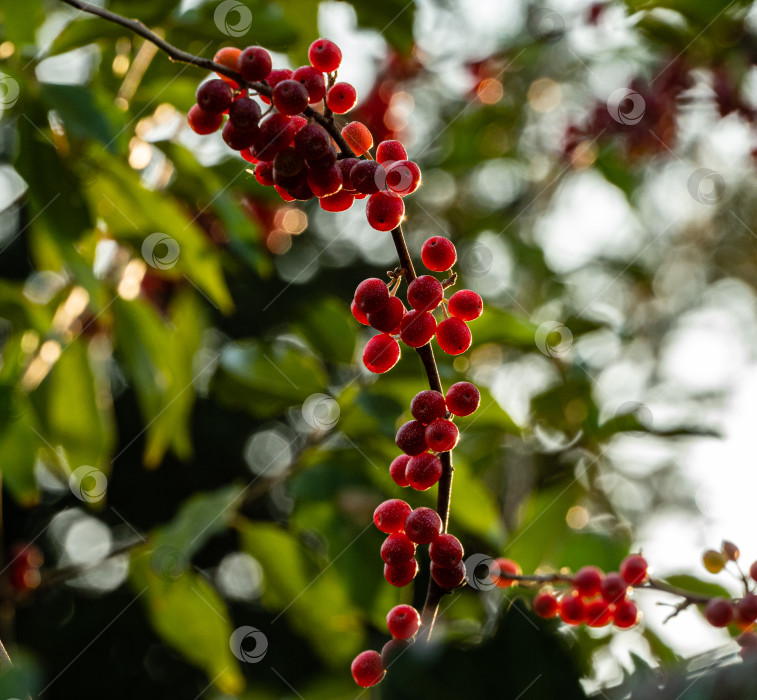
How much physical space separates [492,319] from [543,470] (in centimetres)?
174

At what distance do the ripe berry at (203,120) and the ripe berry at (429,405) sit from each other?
0.31m

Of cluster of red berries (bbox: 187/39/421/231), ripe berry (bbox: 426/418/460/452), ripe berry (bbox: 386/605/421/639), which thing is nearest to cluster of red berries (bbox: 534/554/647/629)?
ripe berry (bbox: 386/605/421/639)

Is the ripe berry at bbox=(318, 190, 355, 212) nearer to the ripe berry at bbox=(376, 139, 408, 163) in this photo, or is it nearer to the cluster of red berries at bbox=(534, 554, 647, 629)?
the ripe berry at bbox=(376, 139, 408, 163)

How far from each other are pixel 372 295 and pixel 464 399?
0.42 ft

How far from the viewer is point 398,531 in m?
0.71

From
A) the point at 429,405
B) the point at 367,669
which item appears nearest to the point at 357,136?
the point at 429,405

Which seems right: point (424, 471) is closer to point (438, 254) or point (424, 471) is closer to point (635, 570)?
point (438, 254)

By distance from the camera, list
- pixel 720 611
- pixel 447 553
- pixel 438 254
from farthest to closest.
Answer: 1. pixel 720 611
2. pixel 438 254
3. pixel 447 553

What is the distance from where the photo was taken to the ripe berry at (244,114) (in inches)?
24.1

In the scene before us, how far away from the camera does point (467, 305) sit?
688 millimetres

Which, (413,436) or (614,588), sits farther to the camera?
(614,588)

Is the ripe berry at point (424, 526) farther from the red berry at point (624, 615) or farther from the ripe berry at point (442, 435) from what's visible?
the red berry at point (624, 615)

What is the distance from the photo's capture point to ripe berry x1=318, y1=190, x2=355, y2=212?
2.16ft

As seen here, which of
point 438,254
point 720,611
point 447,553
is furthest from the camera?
point 720,611
